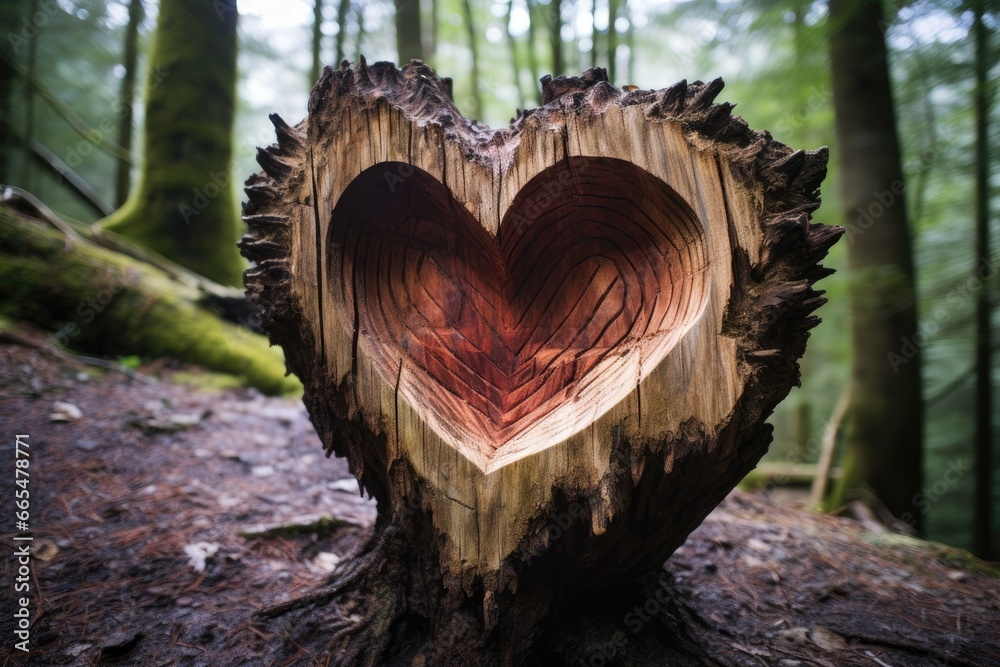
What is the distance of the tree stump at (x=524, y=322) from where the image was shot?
116 centimetres

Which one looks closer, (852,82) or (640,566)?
(640,566)

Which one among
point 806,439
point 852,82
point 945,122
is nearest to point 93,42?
point 852,82

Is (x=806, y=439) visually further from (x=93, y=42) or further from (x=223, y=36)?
(x=93, y=42)

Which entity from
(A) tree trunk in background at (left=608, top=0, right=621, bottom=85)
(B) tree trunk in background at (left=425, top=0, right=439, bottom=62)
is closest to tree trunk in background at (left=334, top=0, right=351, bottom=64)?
(B) tree trunk in background at (left=425, top=0, right=439, bottom=62)

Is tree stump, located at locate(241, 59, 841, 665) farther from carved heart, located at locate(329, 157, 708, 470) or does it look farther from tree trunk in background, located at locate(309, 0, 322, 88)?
tree trunk in background, located at locate(309, 0, 322, 88)

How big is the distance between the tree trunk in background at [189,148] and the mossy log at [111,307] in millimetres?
750

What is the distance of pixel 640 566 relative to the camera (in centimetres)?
144

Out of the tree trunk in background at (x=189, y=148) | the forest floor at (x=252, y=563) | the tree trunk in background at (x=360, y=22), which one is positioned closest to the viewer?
the forest floor at (x=252, y=563)

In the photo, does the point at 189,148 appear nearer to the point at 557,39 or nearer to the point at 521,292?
the point at 557,39

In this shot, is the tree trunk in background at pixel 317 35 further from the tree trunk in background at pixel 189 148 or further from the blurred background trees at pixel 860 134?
the tree trunk in background at pixel 189 148

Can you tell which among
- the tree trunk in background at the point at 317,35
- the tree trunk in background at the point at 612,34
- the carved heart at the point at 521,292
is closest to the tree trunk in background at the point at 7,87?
the tree trunk in background at the point at 317,35

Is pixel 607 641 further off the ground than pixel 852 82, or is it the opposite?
pixel 852 82

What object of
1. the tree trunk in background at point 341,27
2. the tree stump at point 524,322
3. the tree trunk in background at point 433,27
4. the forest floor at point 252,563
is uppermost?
the tree trunk in background at point 433,27

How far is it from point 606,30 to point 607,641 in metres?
7.87
